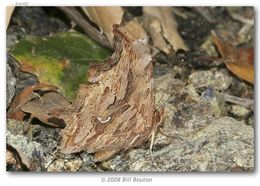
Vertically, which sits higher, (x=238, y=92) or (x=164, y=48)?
(x=164, y=48)

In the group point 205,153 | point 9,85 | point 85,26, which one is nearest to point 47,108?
point 9,85

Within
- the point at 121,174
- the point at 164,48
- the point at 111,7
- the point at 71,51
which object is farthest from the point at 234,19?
the point at 121,174

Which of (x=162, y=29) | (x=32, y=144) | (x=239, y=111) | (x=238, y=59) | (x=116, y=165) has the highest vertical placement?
(x=162, y=29)

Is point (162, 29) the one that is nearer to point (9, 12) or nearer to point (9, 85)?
point (9, 12)

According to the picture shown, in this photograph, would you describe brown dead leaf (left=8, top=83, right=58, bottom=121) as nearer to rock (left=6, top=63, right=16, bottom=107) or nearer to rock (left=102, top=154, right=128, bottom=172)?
rock (left=6, top=63, right=16, bottom=107)

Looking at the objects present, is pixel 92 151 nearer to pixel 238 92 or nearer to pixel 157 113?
pixel 157 113

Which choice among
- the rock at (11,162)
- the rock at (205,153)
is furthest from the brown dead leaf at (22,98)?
the rock at (205,153)
